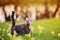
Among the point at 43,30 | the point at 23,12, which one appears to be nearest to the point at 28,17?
the point at 23,12

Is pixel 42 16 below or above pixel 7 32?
above

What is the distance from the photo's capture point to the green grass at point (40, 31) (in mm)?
1653

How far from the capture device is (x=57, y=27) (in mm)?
1677

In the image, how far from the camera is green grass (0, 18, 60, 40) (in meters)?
1.65

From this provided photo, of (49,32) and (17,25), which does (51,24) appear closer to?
(49,32)

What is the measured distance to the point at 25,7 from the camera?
5.63ft

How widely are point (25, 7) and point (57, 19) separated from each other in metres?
0.35

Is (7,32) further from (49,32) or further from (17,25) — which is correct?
(49,32)

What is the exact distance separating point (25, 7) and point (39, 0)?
0.53 feet

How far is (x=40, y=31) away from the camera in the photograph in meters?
1.67

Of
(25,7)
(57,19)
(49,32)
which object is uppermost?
(25,7)

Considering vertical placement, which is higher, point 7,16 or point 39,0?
point 39,0

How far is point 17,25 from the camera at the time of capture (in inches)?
65.7

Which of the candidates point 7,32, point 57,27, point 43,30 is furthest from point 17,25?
point 57,27
